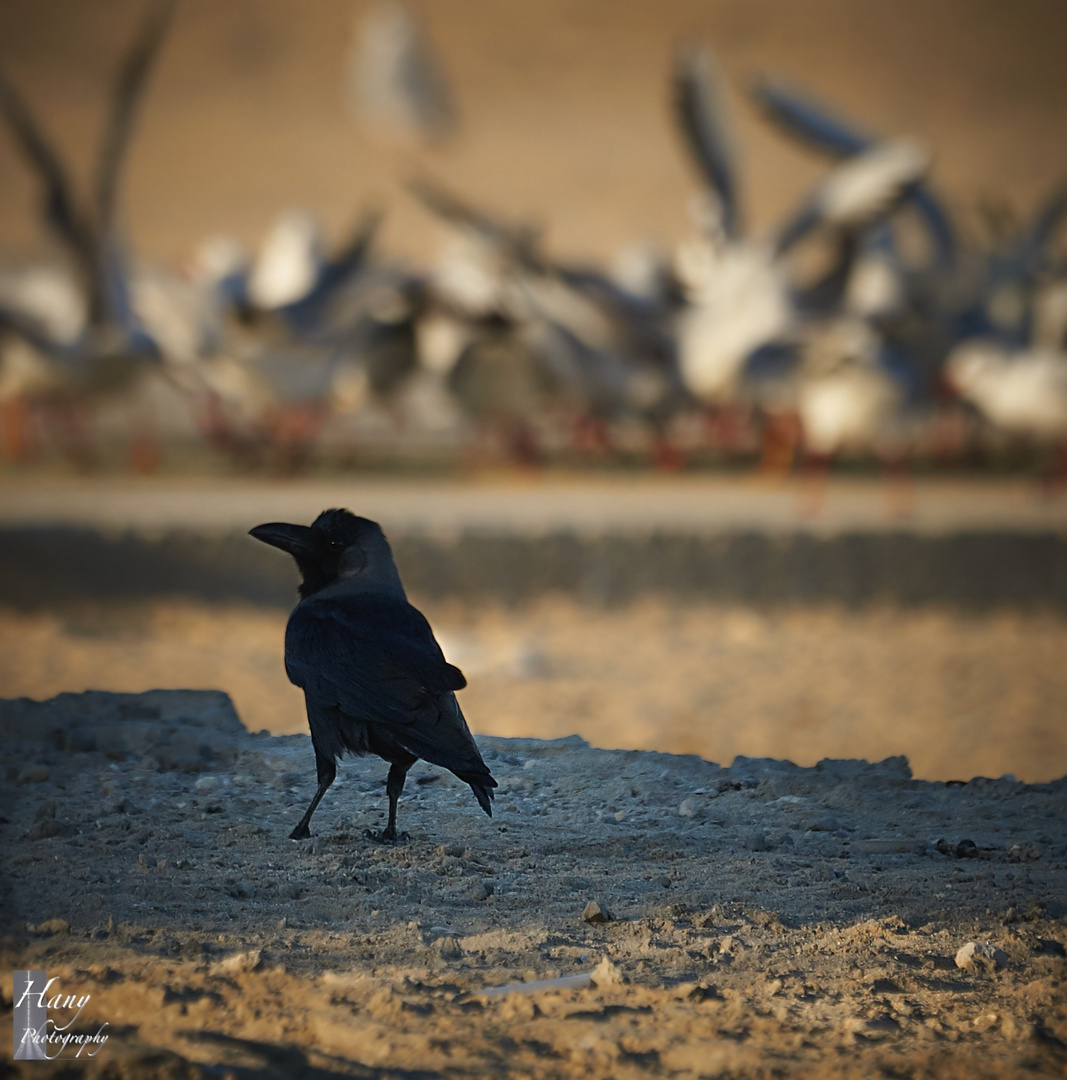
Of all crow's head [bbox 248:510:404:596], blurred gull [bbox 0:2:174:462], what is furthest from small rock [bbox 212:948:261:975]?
blurred gull [bbox 0:2:174:462]

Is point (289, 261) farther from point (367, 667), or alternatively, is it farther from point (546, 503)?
point (367, 667)

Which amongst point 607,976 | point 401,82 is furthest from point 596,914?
point 401,82

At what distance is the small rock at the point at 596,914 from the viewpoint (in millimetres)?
2049

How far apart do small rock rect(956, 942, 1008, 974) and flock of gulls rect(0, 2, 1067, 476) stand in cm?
705

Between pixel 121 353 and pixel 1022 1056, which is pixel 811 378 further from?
pixel 1022 1056

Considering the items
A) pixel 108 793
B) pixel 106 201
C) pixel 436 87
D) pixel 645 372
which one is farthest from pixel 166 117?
pixel 108 793

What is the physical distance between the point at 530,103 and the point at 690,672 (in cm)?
3005

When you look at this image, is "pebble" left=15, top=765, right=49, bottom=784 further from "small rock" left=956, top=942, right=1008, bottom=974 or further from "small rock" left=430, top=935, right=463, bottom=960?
"small rock" left=956, top=942, right=1008, bottom=974

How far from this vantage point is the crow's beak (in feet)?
7.85

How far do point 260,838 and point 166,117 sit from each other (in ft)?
105

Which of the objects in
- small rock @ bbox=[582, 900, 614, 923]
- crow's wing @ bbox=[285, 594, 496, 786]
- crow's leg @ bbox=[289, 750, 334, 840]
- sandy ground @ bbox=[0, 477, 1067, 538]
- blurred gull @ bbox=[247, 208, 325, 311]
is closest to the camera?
small rock @ bbox=[582, 900, 614, 923]

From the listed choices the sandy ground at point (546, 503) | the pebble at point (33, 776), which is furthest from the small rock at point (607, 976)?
the sandy ground at point (546, 503)

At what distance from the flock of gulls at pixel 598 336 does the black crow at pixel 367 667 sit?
6.57 meters

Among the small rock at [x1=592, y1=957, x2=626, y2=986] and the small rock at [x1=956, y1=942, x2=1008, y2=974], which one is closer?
the small rock at [x1=592, y1=957, x2=626, y2=986]
